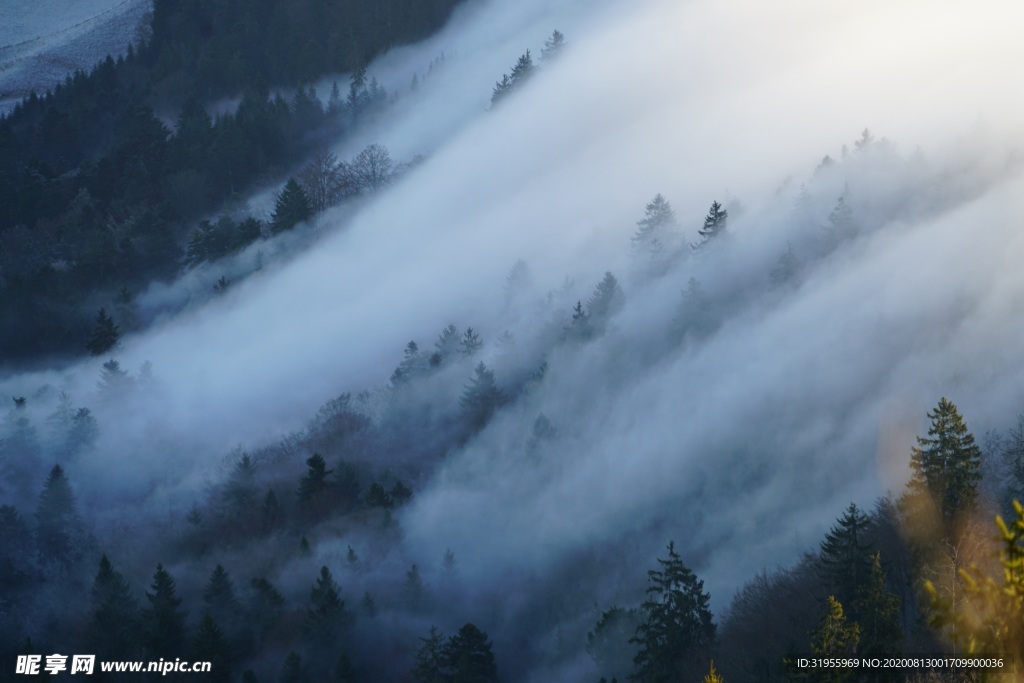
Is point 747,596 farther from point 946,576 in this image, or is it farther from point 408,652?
point 408,652

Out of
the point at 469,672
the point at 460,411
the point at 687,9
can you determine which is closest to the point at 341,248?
the point at 460,411

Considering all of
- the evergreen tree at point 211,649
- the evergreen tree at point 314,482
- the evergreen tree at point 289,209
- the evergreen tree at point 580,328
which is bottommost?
the evergreen tree at point 211,649

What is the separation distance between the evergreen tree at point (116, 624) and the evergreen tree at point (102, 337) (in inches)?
1375

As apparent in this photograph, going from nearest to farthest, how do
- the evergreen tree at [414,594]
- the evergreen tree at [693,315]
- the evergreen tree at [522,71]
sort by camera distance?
the evergreen tree at [414,594] → the evergreen tree at [693,315] → the evergreen tree at [522,71]

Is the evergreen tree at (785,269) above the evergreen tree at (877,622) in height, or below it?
above

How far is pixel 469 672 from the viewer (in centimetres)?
5259

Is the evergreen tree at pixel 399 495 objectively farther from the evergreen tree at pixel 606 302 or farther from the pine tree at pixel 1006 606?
the pine tree at pixel 1006 606

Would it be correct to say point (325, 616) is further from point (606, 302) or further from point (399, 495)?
point (606, 302)

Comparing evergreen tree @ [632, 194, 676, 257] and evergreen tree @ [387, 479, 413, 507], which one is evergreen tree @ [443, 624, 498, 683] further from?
evergreen tree @ [632, 194, 676, 257]

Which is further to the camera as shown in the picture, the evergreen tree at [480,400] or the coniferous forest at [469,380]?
the evergreen tree at [480,400]

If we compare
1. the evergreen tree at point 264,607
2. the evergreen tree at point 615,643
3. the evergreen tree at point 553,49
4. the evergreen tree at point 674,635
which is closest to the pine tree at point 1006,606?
the evergreen tree at point 674,635

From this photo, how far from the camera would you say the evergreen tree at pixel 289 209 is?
327 feet

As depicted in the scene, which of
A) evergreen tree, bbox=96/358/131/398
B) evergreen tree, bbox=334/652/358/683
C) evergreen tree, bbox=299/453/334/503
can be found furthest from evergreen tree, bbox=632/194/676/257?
evergreen tree, bbox=334/652/358/683

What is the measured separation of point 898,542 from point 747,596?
921 cm
